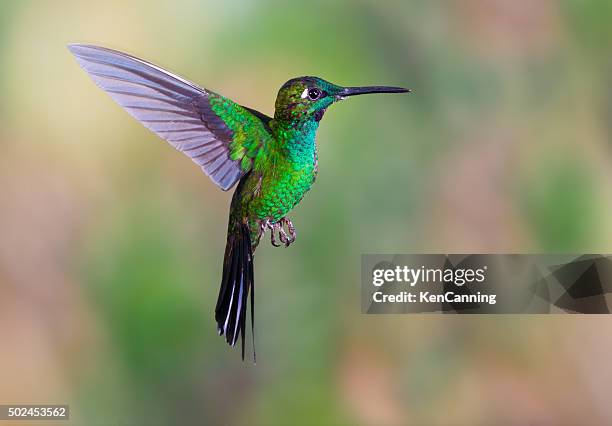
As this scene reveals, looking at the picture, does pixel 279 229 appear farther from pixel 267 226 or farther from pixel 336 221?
pixel 336 221

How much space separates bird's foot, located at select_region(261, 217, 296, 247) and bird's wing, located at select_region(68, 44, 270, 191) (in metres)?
0.09

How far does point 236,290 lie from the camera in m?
1.26

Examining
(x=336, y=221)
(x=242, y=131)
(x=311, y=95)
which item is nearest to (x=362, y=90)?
(x=311, y=95)

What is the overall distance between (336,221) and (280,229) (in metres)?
0.67

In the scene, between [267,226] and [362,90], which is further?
[267,226]

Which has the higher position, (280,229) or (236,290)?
(280,229)

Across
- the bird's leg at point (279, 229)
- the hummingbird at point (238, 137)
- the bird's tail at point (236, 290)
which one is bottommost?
the bird's tail at point (236, 290)

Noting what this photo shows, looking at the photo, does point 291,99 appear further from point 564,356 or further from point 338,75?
point 564,356

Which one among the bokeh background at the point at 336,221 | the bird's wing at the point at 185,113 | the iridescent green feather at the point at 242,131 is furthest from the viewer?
the bokeh background at the point at 336,221

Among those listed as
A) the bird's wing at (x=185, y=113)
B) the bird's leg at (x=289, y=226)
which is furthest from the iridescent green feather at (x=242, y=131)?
the bird's leg at (x=289, y=226)

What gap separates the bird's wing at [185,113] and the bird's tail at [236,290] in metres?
0.11

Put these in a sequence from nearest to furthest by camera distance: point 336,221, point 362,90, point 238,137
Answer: point 362,90 < point 238,137 < point 336,221

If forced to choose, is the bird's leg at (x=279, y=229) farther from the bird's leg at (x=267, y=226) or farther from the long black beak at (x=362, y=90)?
the long black beak at (x=362, y=90)

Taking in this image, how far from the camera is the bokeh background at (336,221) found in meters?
1.90
